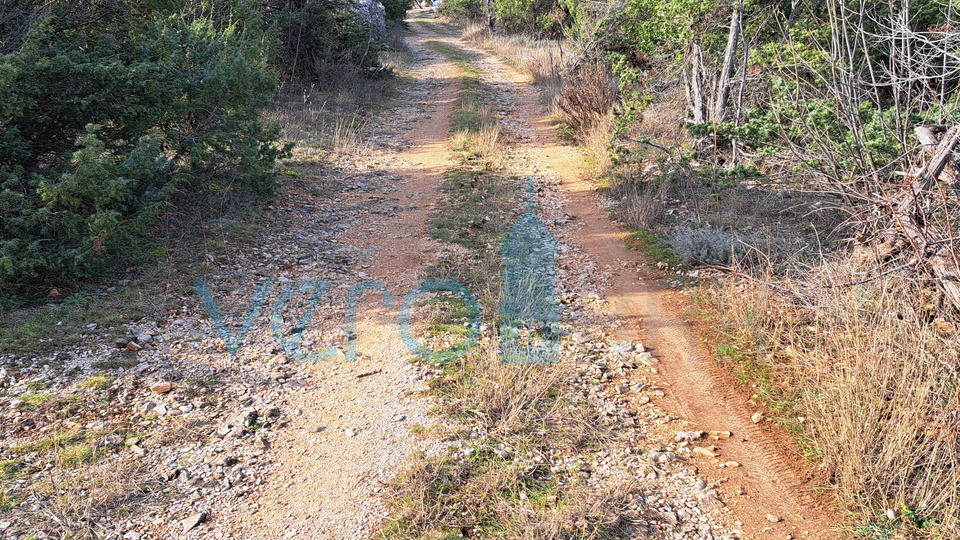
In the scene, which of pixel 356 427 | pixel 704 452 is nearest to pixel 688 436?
pixel 704 452

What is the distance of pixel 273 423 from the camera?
157 inches

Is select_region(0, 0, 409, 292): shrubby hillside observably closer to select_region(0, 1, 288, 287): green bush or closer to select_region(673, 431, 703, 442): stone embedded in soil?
select_region(0, 1, 288, 287): green bush

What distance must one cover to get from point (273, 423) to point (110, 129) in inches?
156

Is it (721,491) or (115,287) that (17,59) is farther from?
(721,491)

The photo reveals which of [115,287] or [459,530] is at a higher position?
[115,287]

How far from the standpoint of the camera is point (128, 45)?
6.86 meters

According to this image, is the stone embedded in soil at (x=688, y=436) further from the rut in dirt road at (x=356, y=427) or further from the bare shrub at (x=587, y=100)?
the bare shrub at (x=587, y=100)

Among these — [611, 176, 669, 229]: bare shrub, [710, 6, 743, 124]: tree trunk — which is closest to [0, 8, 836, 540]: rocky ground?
[611, 176, 669, 229]: bare shrub

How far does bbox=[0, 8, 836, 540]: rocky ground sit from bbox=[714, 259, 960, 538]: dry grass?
455 millimetres

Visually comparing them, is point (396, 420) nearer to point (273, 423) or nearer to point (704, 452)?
point (273, 423)

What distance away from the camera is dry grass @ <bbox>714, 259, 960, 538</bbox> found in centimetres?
317

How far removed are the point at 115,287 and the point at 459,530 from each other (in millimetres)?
4044

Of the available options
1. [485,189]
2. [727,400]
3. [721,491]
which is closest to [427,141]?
[485,189]

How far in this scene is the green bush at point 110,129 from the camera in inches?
201
